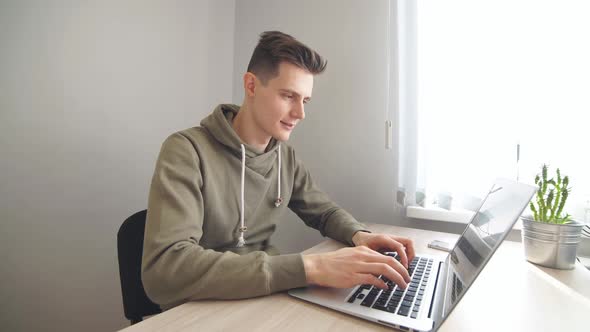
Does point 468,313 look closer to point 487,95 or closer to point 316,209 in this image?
point 316,209

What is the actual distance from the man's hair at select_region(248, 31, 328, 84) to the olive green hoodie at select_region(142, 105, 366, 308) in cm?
17

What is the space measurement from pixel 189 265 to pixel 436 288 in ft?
1.56

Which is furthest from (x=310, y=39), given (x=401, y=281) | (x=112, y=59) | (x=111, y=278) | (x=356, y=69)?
(x=111, y=278)

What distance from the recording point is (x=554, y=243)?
28.1 inches

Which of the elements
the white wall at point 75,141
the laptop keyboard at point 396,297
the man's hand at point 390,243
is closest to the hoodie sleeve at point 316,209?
the man's hand at point 390,243

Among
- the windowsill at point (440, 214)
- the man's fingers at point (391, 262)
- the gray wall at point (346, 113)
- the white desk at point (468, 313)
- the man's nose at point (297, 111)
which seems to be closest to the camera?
the white desk at point (468, 313)

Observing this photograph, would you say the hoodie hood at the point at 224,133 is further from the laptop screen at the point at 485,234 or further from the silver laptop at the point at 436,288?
the laptop screen at the point at 485,234

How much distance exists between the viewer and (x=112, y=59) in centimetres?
114

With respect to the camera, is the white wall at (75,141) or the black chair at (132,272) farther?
the white wall at (75,141)

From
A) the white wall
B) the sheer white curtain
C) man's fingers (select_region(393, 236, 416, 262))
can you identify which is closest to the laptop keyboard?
→ man's fingers (select_region(393, 236, 416, 262))

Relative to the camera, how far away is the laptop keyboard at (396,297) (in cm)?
48

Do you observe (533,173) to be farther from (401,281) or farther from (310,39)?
(310,39)

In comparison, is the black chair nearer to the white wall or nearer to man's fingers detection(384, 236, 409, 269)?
the white wall

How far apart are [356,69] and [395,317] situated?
1.12 m
